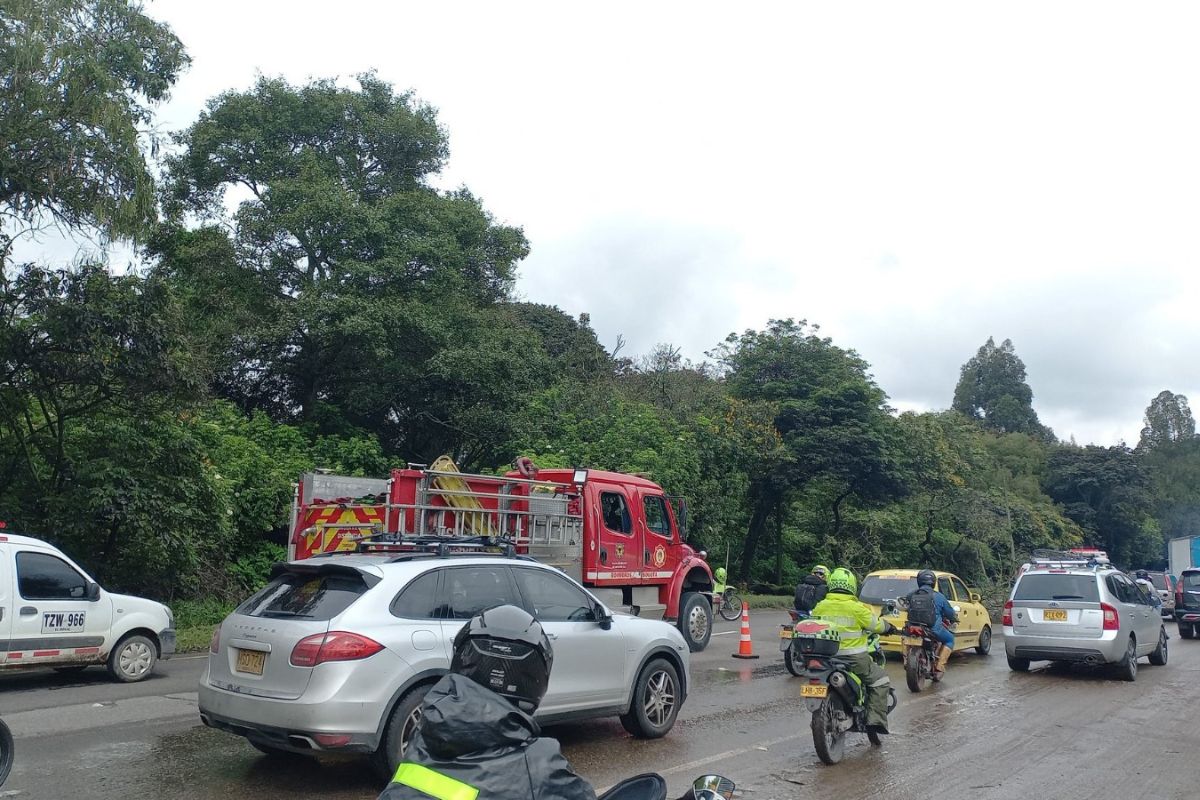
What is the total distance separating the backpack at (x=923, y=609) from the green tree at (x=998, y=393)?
70.0 m

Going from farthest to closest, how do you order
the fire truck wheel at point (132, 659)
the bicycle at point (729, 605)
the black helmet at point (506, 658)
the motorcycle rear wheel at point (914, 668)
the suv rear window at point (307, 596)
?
the bicycle at point (729, 605), the motorcycle rear wheel at point (914, 668), the fire truck wheel at point (132, 659), the suv rear window at point (307, 596), the black helmet at point (506, 658)

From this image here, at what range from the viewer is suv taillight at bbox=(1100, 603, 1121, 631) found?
13136 millimetres

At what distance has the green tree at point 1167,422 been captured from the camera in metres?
71.0

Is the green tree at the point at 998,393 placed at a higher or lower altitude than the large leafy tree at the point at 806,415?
higher

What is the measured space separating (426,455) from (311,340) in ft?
17.5

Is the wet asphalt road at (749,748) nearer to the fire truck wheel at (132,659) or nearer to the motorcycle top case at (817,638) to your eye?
the fire truck wheel at (132,659)

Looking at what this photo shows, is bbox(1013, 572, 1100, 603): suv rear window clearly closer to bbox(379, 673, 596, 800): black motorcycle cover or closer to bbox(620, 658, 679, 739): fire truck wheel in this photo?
bbox(620, 658, 679, 739): fire truck wheel

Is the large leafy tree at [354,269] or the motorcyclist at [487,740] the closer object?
the motorcyclist at [487,740]

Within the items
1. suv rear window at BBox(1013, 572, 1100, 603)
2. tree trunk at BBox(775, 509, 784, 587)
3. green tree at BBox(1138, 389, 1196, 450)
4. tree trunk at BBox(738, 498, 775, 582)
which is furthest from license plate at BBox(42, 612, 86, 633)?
green tree at BBox(1138, 389, 1196, 450)

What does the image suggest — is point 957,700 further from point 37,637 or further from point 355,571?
point 37,637

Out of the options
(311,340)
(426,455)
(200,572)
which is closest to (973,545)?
(426,455)

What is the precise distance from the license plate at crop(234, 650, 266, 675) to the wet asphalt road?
821 mm

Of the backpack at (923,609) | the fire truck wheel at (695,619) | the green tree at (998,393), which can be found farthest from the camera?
the green tree at (998,393)

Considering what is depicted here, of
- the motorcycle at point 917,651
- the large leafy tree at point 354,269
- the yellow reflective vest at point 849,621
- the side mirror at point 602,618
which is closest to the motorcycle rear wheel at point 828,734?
the yellow reflective vest at point 849,621
